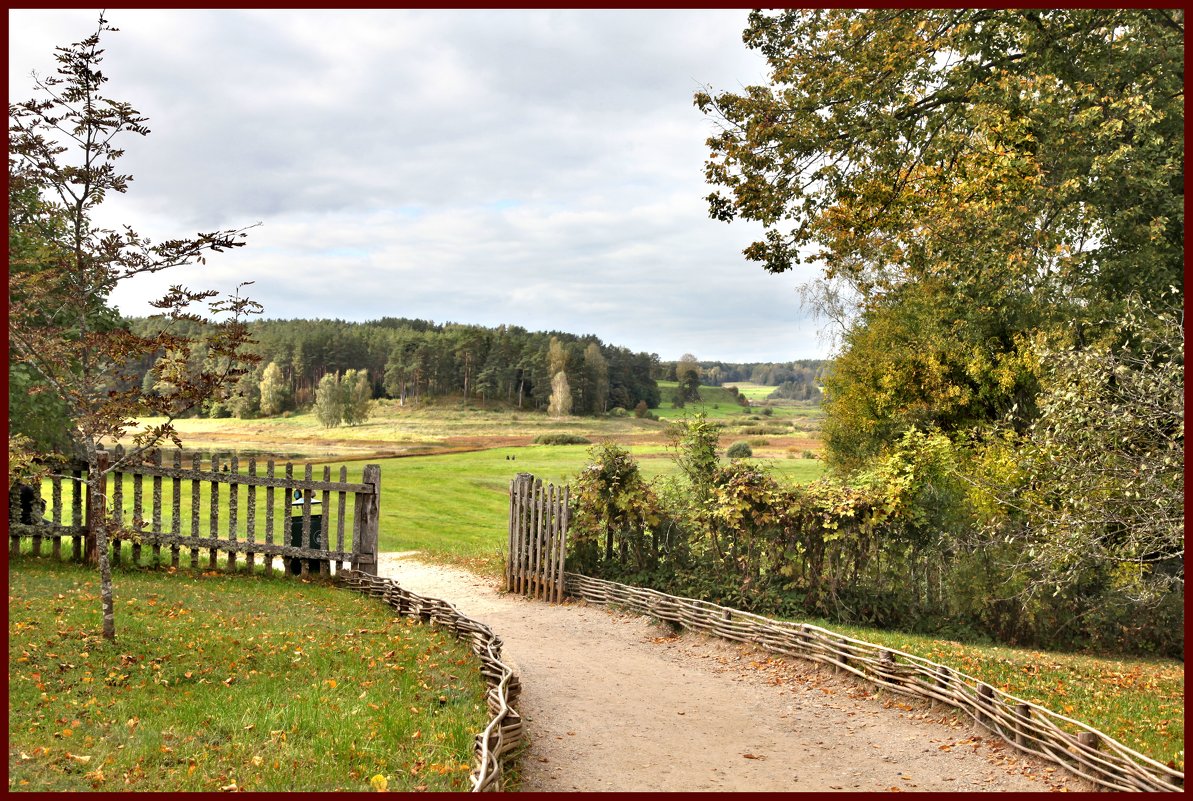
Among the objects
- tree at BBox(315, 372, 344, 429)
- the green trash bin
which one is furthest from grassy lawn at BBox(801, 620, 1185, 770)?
tree at BBox(315, 372, 344, 429)

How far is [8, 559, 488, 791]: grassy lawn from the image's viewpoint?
5.35 metres

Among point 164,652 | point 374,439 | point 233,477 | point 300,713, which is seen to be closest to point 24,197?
point 233,477

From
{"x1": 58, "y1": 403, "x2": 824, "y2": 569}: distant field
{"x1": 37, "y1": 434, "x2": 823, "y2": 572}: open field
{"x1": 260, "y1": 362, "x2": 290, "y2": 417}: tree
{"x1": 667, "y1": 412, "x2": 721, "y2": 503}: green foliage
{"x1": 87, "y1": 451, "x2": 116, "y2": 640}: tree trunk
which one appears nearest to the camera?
{"x1": 87, "y1": 451, "x2": 116, "y2": 640}: tree trunk

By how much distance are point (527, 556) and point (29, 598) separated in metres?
7.43

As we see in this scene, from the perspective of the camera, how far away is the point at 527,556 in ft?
49.1

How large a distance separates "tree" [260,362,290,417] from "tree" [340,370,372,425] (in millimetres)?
8564

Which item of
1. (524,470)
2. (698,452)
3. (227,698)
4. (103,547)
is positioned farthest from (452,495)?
(227,698)

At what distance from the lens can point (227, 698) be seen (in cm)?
687

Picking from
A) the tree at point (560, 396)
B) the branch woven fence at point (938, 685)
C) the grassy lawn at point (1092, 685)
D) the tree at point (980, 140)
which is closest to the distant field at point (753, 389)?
the tree at point (560, 396)

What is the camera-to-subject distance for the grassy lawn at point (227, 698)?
535cm

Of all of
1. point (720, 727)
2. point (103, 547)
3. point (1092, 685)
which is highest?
point (103, 547)

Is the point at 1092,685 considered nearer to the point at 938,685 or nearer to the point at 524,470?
the point at 938,685

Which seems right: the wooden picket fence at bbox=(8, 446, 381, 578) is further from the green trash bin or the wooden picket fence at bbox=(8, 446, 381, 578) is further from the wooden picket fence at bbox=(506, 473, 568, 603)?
the wooden picket fence at bbox=(506, 473, 568, 603)

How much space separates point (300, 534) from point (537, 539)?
14.5 ft
